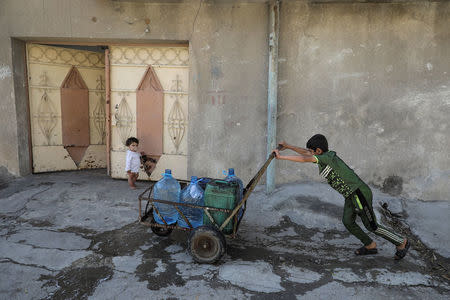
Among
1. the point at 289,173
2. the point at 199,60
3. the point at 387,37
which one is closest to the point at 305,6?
the point at 387,37

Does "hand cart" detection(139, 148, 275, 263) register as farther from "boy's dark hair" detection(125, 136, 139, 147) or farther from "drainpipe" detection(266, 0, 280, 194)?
"boy's dark hair" detection(125, 136, 139, 147)

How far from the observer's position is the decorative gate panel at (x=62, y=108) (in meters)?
6.38

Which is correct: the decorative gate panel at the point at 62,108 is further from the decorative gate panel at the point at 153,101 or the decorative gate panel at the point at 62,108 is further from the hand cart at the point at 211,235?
the hand cart at the point at 211,235

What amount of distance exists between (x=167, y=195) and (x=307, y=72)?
3107 millimetres

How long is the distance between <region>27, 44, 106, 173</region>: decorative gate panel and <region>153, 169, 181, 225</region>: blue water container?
12.8 ft

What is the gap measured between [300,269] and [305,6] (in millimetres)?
4032

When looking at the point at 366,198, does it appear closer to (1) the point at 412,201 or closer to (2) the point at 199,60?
(1) the point at 412,201

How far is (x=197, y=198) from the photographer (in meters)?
3.65

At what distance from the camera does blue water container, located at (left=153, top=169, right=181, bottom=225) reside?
3771 millimetres

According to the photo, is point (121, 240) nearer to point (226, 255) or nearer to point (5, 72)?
point (226, 255)

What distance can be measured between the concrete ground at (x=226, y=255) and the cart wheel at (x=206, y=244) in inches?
4.1

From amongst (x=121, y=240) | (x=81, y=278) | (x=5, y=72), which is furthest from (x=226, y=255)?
(x=5, y=72)

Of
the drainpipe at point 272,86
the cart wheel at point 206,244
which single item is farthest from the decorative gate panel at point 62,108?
the cart wheel at point 206,244

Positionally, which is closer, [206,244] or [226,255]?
[206,244]
